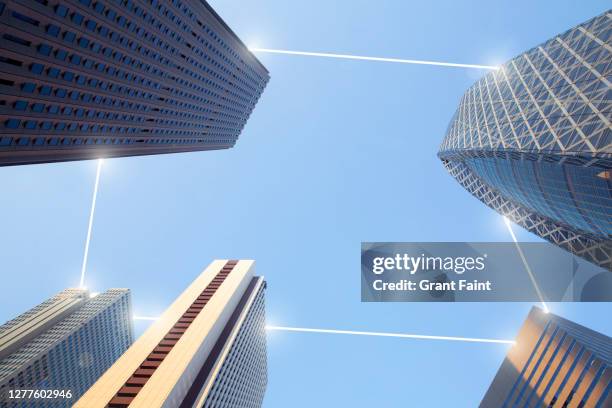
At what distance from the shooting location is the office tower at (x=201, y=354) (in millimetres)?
64250

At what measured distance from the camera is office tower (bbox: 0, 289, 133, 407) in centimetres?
13838

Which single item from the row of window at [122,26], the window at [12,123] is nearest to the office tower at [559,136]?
the row of window at [122,26]

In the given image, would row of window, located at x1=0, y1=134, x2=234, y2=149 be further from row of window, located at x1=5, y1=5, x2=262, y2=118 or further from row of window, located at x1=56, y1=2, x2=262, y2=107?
row of window, located at x1=56, y1=2, x2=262, y2=107

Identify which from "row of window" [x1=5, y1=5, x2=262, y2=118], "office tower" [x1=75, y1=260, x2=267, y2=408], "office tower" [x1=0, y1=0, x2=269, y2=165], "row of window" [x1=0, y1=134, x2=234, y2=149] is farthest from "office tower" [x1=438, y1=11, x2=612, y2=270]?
"row of window" [x1=0, y1=134, x2=234, y2=149]

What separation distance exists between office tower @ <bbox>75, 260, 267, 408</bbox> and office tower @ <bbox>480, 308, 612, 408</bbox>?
5820 cm

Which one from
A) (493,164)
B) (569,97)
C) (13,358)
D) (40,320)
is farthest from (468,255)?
(40,320)

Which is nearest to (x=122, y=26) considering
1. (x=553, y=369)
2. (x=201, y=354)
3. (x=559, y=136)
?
(x=201, y=354)

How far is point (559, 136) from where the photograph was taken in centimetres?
4566

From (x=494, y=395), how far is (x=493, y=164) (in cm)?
4579

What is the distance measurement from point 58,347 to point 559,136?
18860cm

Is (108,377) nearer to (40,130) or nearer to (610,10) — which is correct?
(40,130)

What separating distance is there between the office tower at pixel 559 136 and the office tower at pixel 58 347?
16443 cm

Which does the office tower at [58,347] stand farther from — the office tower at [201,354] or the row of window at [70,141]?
the row of window at [70,141]

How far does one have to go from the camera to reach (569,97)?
4828 cm
